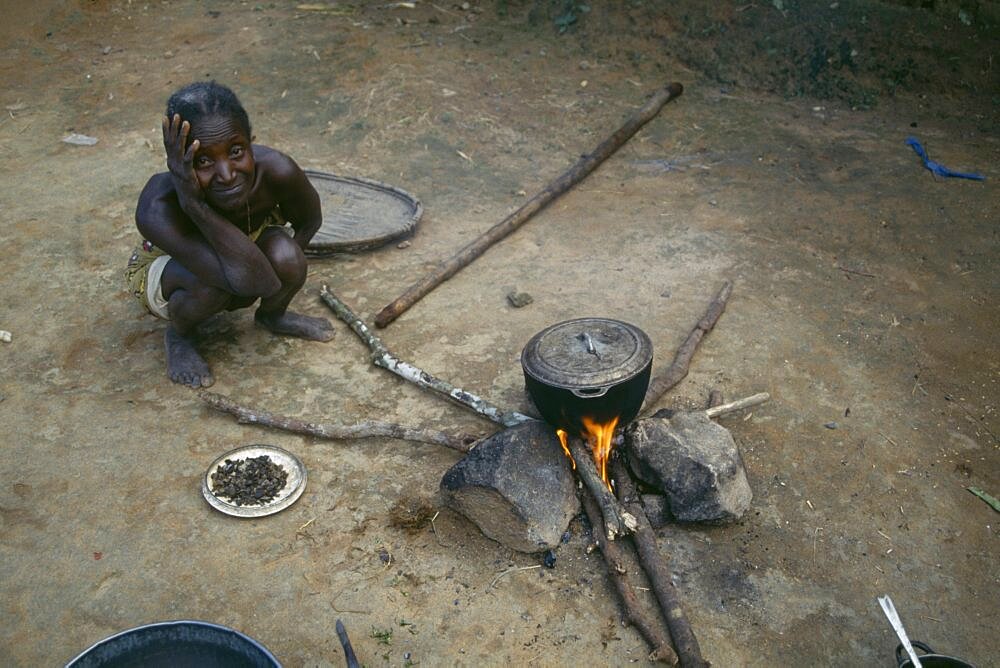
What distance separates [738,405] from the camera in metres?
3.53

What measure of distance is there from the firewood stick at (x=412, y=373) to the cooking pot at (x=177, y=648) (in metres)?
1.42

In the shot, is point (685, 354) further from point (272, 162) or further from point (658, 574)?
point (272, 162)

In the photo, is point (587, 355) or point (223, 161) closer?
point (587, 355)

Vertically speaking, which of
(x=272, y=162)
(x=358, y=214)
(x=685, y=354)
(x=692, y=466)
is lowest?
(x=358, y=214)

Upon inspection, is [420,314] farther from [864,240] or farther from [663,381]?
[864,240]

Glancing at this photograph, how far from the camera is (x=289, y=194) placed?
12.8 ft

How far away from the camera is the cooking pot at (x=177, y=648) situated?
88.9 inches

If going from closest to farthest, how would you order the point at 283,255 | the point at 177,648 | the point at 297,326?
1. the point at 177,648
2. the point at 283,255
3. the point at 297,326

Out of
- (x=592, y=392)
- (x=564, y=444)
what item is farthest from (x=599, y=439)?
(x=592, y=392)

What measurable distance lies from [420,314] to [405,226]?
2.83 ft

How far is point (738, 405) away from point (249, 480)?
83.5 inches

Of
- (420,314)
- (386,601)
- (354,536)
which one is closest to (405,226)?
(420,314)

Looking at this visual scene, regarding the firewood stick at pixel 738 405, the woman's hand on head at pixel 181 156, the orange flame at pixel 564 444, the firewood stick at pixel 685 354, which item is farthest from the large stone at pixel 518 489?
the woman's hand on head at pixel 181 156

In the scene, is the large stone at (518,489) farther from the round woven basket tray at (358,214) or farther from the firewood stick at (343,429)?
the round woven basket tray at (358,214)
